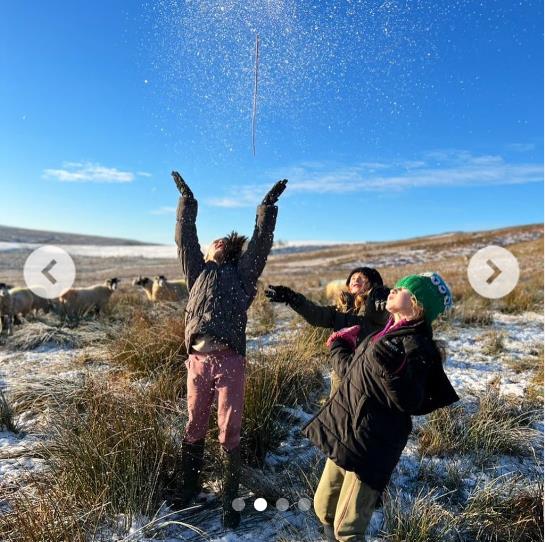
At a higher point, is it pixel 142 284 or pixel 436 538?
pixel 142 284

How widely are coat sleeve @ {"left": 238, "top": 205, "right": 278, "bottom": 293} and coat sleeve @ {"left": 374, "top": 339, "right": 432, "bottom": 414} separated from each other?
47.1 inches

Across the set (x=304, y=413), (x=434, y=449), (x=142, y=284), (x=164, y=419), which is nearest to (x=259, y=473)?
(x=164, y=419)

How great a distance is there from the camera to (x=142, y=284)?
13297 mm

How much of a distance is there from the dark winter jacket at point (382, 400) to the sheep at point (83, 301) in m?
7.55

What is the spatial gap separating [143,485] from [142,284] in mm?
11003

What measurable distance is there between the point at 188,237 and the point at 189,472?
157cm

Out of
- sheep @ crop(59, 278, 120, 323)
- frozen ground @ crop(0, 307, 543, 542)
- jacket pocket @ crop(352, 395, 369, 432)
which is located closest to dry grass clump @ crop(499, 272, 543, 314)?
frozen ground @ crop(0, 307, 543, 542)

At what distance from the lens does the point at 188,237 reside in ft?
10.3

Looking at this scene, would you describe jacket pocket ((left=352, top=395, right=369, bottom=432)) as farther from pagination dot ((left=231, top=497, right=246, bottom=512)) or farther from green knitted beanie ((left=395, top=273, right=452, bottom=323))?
pagination dot ((left=231, top=497, right=246, bottom=512))

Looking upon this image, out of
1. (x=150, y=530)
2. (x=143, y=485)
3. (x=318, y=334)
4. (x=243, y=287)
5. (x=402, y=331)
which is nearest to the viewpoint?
(x=402, y=331)

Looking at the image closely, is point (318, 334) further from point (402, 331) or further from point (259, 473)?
point (402, 331)

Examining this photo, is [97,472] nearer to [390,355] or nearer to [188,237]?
[188,237]

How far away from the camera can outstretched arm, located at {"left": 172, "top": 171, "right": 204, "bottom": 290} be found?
3.13 m

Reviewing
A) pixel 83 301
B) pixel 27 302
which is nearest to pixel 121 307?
pixel 83 301
